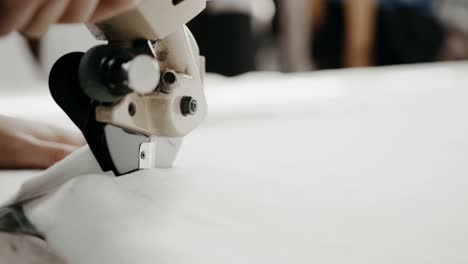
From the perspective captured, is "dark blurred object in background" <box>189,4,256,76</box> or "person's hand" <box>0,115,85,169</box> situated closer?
"person's hand" <box>0,115,85,169</box>

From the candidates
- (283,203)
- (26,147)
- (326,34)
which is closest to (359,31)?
(326,34)

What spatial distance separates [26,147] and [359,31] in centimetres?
270

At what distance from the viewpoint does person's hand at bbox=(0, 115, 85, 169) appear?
2.53ft

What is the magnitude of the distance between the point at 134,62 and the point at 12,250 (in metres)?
0.17

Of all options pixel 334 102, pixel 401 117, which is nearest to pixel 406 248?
pixel 401 117

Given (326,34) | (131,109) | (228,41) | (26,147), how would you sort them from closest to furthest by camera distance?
1. (131,109)
2. (26,147)
3. (228,41)
4. (326,34)

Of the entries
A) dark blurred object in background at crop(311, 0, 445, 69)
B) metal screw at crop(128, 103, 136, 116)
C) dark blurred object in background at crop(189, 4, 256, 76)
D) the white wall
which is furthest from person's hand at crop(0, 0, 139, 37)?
dark blurred object in background at crop(311, 0, 445, 69)

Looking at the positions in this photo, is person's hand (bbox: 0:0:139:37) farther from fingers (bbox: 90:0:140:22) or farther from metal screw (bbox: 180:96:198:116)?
metal screw (bbox: 180:96:198:116)

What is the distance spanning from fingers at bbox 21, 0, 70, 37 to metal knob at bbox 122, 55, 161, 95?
0.28 feet

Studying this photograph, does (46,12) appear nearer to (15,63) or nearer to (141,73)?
(141,73)

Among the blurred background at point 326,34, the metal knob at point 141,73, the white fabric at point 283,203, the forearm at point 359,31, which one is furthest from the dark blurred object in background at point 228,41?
the metal knob at point 141,73

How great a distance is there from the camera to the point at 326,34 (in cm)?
356

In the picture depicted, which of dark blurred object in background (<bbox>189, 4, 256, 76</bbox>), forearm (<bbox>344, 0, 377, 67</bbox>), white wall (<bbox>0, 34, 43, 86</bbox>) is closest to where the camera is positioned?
white wall (<bbox>0, 34, 43, 86</bbox>)

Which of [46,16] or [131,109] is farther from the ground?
[46,16]
